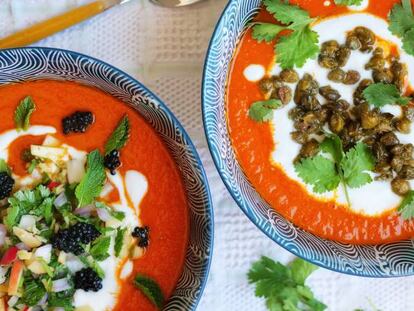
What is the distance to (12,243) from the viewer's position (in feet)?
5.01

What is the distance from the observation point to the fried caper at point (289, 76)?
1534 mm

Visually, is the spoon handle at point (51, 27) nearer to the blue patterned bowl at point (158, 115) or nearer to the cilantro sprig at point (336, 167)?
the blue patterned bowl at point (158, 115)

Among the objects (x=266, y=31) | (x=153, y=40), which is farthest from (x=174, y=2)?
(x=266, y=31)

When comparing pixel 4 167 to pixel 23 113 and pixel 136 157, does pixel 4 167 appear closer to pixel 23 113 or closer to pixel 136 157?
pixel 23 113

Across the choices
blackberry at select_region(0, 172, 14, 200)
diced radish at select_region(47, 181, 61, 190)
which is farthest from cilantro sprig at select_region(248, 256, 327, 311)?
blackberry at select_region(0, 172, 14, 200)

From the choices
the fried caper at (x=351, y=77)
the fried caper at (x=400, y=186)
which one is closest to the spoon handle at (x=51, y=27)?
the fried caper at (x=351, y=77)

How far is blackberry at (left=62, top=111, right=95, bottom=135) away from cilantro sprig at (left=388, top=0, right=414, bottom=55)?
0.87 meters

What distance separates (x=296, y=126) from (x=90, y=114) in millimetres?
563

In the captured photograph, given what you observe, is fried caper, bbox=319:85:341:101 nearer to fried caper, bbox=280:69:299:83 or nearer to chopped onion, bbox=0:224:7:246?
fried caper, bbox=280:69:299:83

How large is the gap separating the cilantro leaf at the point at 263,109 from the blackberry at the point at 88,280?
0.61m

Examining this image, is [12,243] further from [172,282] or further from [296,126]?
[296,126]

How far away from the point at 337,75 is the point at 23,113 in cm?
86

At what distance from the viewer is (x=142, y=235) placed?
1.53 m

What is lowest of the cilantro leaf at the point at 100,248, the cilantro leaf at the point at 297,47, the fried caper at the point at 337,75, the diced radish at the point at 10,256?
the diced radish at the point at 10,256
